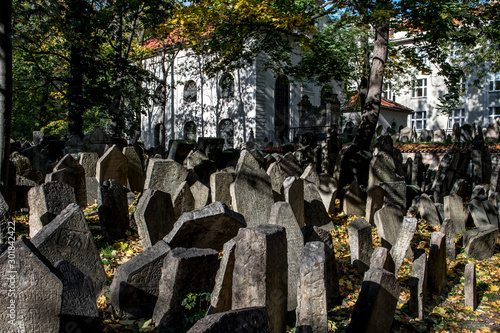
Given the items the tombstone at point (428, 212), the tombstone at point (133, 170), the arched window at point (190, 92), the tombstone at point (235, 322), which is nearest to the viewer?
the tombstone at point (235, 322)

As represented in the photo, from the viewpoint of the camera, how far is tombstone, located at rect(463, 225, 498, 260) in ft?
18.8

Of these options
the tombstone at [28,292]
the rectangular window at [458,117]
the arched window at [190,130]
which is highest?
the rectangular window at [458,117]

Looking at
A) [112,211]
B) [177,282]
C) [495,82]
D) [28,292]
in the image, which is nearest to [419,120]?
[495,82]

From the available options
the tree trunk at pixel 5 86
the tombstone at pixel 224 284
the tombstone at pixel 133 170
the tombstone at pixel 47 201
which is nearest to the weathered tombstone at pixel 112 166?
the tombstone at pixel 133 170

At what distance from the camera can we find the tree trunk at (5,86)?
17.2 ft

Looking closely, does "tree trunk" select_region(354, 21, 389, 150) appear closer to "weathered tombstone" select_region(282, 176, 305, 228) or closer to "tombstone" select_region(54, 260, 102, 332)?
"weathered tombstone" select_region(282, 176, 305, 228)

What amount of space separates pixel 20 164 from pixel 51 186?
11.5 ft

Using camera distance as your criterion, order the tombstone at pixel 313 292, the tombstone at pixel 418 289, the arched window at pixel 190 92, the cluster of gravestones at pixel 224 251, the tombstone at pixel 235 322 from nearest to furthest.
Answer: the tombstone at pixel 235 322, the cluster of gravestones at pixel 224 251, the tombstone at pixel 313 292, the tombstone at pixel 418 289, the arched window at pixel 190 92

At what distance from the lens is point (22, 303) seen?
221 cm

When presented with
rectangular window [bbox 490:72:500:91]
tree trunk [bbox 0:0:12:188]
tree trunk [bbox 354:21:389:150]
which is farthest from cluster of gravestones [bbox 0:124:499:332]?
rectangular window [bbox 490:72:500:91]

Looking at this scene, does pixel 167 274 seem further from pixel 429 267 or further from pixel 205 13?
pixel 205 13

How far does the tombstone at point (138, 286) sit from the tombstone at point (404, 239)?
9.37 feet

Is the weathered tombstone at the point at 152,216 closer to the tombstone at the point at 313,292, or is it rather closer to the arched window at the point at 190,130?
the tombstone at the point at 313,292

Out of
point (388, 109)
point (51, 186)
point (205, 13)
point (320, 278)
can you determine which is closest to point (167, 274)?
point (320, 278)
